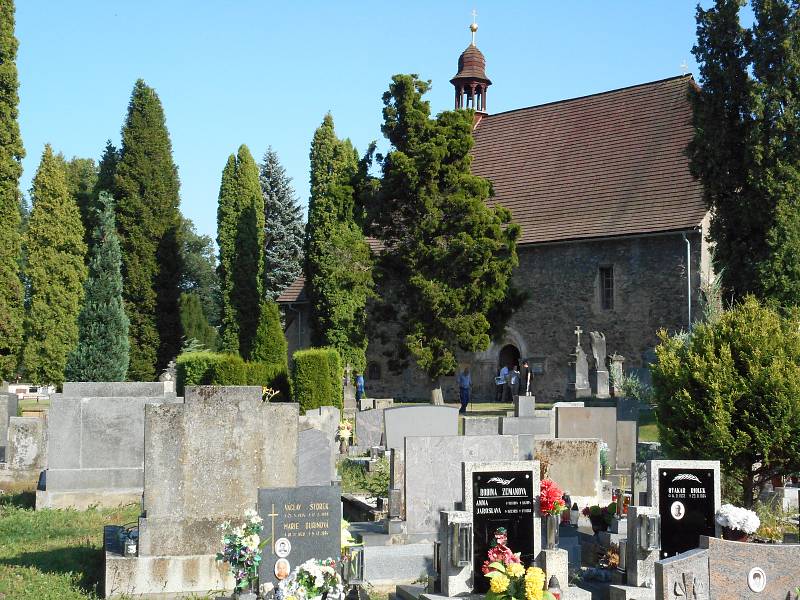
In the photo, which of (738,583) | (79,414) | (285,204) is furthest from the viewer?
(285,204)

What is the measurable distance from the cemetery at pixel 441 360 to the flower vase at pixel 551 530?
0.04 m

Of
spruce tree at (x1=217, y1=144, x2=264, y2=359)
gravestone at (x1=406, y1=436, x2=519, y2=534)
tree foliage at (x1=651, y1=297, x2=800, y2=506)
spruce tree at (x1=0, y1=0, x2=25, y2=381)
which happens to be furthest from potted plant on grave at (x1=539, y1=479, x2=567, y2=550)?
spruce tree at (x1=217, y1=144, x2=264, y2=359)

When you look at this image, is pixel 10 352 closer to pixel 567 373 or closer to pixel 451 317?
pixel 451 317

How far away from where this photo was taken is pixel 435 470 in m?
10.7

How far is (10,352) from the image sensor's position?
28328mm

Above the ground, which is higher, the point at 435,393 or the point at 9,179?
the point at 9,179

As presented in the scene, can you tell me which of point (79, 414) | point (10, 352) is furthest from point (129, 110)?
point (79, 414)

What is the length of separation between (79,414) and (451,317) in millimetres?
14783

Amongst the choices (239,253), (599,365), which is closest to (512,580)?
(599,365)

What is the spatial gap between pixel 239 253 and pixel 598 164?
44.8 ft

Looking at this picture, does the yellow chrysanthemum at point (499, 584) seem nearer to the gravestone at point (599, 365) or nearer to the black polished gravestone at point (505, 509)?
the black polished gravestone at point (505, 509)

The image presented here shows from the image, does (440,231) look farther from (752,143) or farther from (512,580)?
(512,580)

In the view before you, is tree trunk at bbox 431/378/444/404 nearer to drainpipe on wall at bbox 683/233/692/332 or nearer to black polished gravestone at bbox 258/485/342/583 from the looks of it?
drainpipe on wall at bbox 683/233/692/332

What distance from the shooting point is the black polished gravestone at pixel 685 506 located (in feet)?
30.2
